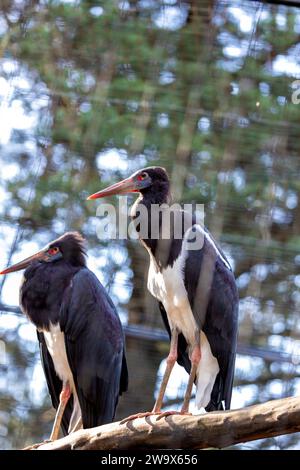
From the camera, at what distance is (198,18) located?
216 cm

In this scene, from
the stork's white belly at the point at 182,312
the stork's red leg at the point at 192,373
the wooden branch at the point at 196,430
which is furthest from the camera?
the stork's white belly at the point at 182,312

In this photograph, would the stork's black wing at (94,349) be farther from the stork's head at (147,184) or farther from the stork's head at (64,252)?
the stork's head at (147,184)

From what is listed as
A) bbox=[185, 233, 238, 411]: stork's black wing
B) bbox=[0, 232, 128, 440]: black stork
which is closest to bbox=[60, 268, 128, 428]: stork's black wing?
bbox=[0, 232, 128, 440]: black stork

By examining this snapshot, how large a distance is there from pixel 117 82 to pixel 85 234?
2.01 ft

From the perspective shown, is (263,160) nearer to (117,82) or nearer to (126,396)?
(117,82)

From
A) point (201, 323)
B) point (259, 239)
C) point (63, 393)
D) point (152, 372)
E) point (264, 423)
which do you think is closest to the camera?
point (264, 423)

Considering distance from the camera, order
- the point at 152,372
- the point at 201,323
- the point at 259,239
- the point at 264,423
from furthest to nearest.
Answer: the point at 152,372 < the point at 201,323 < the point at 259,239 < the point at 264,423

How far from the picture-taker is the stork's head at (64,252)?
2793 millimetres

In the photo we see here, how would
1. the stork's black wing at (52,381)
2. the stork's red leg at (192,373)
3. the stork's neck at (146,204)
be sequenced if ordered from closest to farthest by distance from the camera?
the stork's red leg at (192,373)
the stork's neck at (146,204)
the stork's black wing at (52,381)

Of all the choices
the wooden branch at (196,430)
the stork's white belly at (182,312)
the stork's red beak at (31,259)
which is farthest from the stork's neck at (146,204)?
the wooden branch at (196,430)

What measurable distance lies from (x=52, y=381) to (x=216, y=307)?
60cm

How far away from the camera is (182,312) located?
2.56m

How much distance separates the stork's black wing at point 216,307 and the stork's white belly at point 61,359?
0.41m
